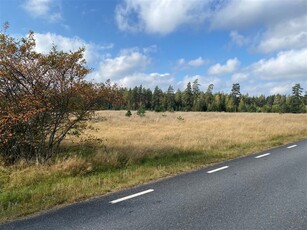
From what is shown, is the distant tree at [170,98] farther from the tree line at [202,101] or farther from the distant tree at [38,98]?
the distant tree at [38,98]

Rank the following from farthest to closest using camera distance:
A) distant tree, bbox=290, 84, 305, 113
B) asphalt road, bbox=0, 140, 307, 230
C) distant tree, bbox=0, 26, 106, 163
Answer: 1. distant tree, bbox=290, 84, 305, 113
2. distant tree, bbox=0, 26, 106, 163
3. asphalt road, bbox=0, 140, 307, 230

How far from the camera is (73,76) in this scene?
8.92 m

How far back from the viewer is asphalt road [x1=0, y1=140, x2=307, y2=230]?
440 cm

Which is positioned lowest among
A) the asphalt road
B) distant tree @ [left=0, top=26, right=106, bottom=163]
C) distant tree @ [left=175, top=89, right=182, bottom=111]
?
the asphalt road

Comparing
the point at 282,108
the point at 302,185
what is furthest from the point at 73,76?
the point at 282,108

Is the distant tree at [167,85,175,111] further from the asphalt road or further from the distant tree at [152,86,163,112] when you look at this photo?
the asphalt road

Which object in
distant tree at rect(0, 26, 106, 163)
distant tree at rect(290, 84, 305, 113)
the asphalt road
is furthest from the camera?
distant tree at rect(290, 84, 305, 113)

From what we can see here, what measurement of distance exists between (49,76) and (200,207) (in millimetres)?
5921

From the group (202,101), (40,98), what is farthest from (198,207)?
(202,101)

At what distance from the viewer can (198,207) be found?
516 cm

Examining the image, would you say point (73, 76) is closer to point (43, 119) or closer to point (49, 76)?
point (49, 76)

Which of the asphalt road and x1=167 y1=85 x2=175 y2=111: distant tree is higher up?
x1=167 y1=85 x2=175 y2=111: distant tree

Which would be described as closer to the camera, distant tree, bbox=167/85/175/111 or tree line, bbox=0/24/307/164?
tree line, bbox=0/24/307/164

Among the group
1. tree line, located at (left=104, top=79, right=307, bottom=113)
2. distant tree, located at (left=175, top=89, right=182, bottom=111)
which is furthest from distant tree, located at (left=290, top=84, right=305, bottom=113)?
distant tree, located at (left=175, top=89, right=182, bottom=111)
